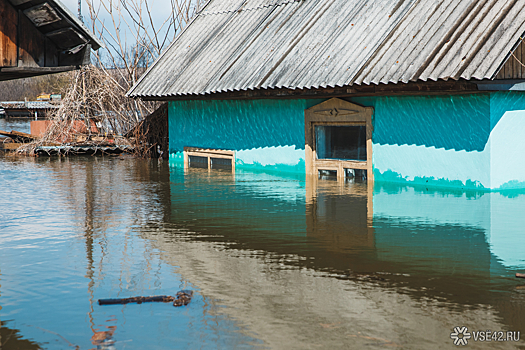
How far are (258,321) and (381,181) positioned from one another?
28.0ft

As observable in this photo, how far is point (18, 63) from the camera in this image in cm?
789

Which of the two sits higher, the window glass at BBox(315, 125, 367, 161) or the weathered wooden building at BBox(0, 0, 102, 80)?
the weathered wooden building at BBox(0, 0, 102, 80)

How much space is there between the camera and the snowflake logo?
13.4ft

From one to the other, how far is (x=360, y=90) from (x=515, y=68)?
3.05 meters

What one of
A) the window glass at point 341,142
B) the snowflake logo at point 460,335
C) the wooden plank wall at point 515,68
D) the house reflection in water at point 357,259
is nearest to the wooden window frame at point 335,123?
the window glass at point 341,142

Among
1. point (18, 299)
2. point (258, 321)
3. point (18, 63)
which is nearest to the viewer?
point (258, 321)

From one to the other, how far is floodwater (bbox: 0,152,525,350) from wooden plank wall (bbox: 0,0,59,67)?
2233 mm

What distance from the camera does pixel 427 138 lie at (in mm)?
11742

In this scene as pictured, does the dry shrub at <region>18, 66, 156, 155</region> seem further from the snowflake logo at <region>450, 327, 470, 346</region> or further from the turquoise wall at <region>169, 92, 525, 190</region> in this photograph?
the snowflake logo at <region>450, 327, 470, 346</region>

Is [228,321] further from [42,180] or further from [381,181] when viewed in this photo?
[42,180]

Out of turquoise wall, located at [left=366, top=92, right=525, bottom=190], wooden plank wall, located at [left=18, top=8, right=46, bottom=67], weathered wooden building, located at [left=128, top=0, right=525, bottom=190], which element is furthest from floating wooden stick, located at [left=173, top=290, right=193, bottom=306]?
turquoise wall, located at [left=366, top=92, right=525, bottom=190]

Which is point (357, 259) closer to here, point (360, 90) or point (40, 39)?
point (40, 39)

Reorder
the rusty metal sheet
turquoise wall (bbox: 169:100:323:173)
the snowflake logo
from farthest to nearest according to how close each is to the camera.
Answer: turquoise wall (bbox: 169:100:323:173) → the rusty metal sheet → the snowflake logo

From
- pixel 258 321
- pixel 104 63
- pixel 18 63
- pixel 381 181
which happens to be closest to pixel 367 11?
pixel 381 181
